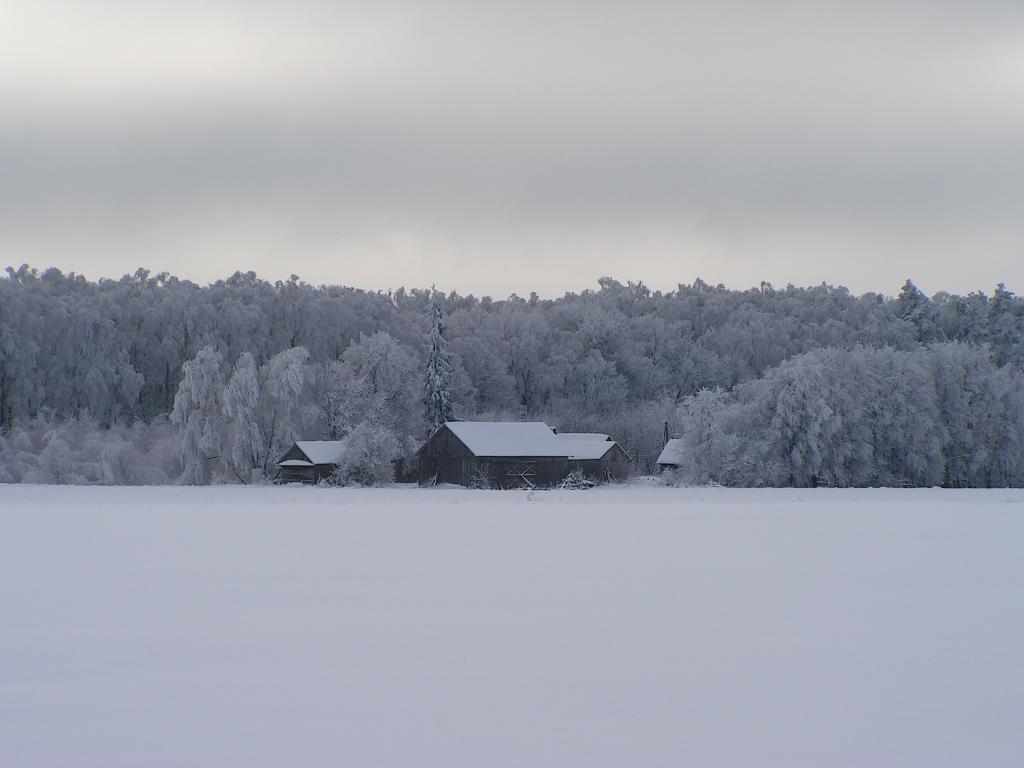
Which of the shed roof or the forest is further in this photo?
the shed roof

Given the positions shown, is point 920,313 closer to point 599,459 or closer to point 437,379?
point 599,459

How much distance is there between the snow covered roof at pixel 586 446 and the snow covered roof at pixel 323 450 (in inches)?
606

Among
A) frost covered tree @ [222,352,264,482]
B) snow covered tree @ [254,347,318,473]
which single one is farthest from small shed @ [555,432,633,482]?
frost covered tree @ [222,352,264,482]

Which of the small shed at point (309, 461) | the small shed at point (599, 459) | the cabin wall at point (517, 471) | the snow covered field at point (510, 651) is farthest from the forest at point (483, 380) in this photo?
the snow covered field at point (510, 651)

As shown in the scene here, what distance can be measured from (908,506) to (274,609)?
2728cm

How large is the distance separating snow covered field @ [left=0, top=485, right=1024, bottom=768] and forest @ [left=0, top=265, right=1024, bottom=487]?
33.3 metres

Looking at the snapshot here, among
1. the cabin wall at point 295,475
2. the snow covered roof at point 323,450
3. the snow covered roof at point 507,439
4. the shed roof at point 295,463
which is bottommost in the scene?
the cabin wall at point 295,475

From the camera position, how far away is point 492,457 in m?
56.6

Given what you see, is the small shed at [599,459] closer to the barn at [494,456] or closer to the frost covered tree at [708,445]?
the barn at [494,456]

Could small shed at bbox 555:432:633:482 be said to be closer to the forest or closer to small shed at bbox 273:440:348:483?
the forest

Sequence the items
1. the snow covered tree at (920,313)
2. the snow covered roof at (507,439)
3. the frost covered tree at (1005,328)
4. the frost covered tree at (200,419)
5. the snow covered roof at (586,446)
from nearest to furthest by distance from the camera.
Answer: the frost covered tree at (200,419) < the snow covered roof at (507,439) < the snow covered roof at (586,446) < the frost covered tree at (1005,328) < the snow covered tree at (920,313)

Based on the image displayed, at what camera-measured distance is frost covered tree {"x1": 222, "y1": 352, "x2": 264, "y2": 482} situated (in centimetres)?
5625

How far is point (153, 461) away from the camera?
188 ft

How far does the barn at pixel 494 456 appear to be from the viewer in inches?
2238
